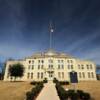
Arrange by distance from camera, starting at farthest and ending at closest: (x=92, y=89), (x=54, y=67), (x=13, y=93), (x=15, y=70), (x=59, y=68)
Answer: (x=59, y=68)
(x=54, y=67)
(x=15, y=70)
(x=92, y=89)
(x=13, y=93)

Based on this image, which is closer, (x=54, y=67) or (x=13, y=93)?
(x=13, y=93)

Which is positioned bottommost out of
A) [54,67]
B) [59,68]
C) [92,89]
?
[92,89]

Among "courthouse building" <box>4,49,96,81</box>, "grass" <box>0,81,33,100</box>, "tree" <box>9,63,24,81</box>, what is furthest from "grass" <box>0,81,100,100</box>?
"courthouse building" <box>4,49,96,81</box>

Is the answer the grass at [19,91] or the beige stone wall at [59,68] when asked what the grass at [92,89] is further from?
the beige stone wall at [59,68]

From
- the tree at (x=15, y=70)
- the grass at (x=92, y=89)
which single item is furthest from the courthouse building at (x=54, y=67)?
the grass at (x=92, y=89)

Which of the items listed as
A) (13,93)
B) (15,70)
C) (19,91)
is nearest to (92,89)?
(19,91)

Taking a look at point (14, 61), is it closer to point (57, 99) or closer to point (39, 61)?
point (39, 61)

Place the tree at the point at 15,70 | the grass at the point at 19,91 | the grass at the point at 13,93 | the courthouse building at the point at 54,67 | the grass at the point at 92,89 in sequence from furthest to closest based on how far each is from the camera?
the courthouse building at the point at 54,67
the tree at the point at 15,70
the grass at the point at 92,89
the grass at the point at 19,91
the grass at the point at 13,93

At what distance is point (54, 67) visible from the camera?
68.0 m

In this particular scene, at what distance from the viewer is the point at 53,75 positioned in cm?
6650

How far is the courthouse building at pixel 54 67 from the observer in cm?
6688

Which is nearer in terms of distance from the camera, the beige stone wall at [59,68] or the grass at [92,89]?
the grass at [92,89]

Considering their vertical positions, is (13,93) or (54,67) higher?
(54,67)

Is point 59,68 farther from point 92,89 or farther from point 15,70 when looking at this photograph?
point 92,89
